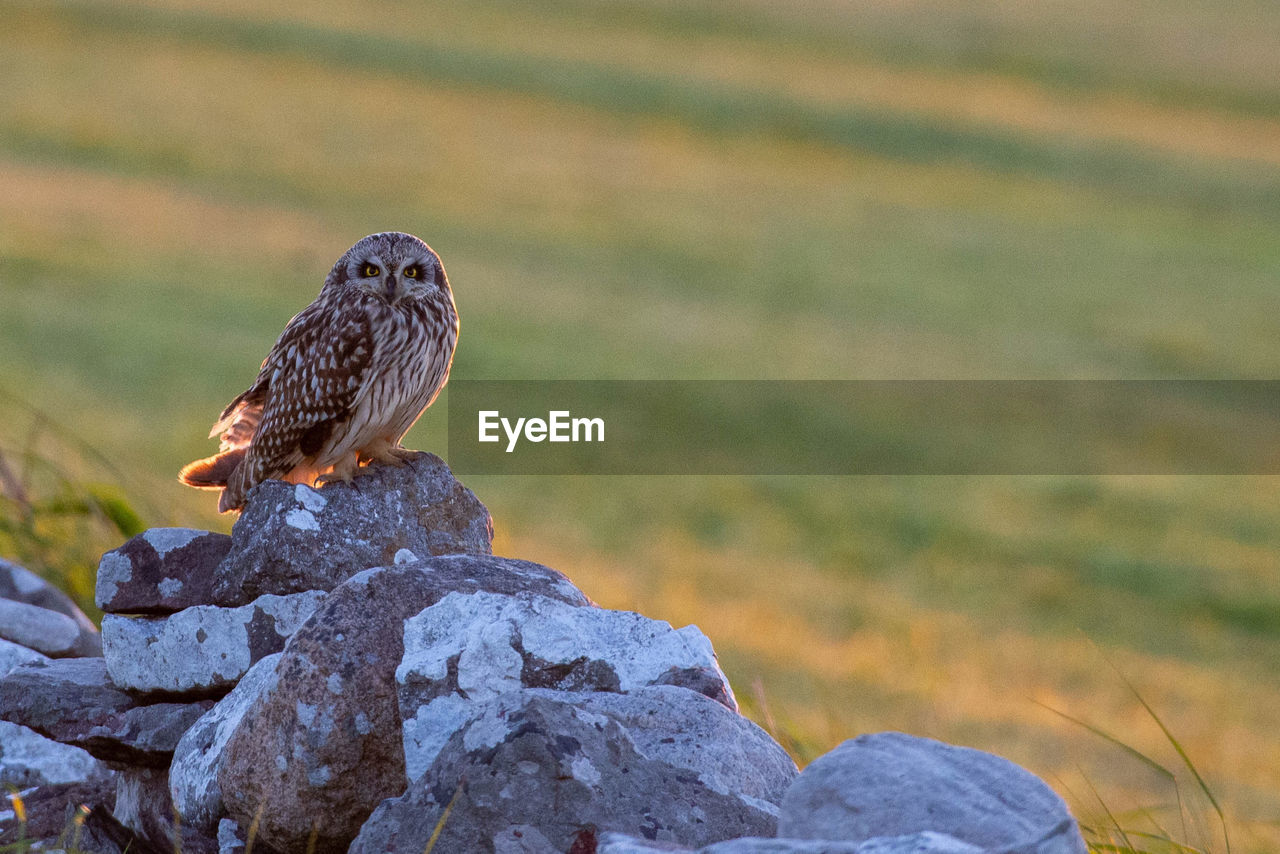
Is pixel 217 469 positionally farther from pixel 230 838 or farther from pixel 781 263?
pixel 781 263

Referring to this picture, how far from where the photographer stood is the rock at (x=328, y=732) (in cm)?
314

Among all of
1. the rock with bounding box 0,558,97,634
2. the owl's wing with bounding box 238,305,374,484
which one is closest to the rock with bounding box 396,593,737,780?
the owl's wing with bounding box 238,305,374,484

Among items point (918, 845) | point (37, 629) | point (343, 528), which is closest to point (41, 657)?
point (37, 629)

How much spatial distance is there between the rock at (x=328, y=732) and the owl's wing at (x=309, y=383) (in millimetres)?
1017

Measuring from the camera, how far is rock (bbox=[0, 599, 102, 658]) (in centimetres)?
456

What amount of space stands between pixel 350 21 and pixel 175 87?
17.8ft

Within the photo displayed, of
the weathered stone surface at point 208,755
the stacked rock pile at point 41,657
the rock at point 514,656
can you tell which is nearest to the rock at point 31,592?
the stacked rock pile at point 41,657

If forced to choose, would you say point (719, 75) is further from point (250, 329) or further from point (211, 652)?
point (211, 652)

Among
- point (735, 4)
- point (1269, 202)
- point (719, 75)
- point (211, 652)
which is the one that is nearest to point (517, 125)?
point (719, 75)

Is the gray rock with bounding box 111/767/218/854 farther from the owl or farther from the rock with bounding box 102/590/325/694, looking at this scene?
the owl

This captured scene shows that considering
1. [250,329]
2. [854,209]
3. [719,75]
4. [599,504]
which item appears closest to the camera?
[599,504]

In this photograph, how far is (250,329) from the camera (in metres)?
16.3

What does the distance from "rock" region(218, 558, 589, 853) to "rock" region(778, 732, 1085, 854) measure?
0.91 m

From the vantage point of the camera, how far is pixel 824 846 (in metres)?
2.60
